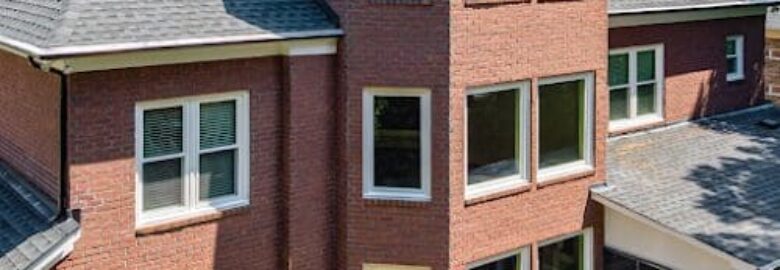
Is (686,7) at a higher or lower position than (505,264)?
higher

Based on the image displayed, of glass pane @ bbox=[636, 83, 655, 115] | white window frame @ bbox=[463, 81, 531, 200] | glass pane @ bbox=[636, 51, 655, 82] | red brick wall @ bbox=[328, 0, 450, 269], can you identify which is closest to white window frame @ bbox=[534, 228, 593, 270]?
white window frame @ bbox=[463, 81, 531, 200]

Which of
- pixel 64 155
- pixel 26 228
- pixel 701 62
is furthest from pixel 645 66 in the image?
pixel 26 228

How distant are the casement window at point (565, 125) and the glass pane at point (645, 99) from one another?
3.34 meters

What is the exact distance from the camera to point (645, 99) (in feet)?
56.0

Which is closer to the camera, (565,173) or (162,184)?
(162,184)

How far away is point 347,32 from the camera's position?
12.2 metres

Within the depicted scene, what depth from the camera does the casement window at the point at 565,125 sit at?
44.4ft

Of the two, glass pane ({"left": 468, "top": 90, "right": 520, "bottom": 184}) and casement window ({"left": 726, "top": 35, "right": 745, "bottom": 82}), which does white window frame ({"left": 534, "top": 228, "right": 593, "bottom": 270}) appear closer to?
glass pane ({"left": 468, "top": 90, "right": 520, "bottom": 184})

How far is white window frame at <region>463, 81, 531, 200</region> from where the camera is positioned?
1265cm

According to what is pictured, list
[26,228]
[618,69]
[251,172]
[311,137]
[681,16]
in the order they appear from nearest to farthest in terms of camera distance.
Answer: [26,228] < [251,172] < [311,137] < [618,69] < [681,16]

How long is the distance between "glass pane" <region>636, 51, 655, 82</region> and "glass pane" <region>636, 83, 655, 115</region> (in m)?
0.16

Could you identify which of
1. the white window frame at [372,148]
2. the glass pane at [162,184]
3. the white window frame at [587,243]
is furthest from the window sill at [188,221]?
the white window frame at [587,243]

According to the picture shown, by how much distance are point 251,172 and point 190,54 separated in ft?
Result: 5.91

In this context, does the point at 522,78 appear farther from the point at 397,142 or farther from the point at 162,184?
the point at 162,184
